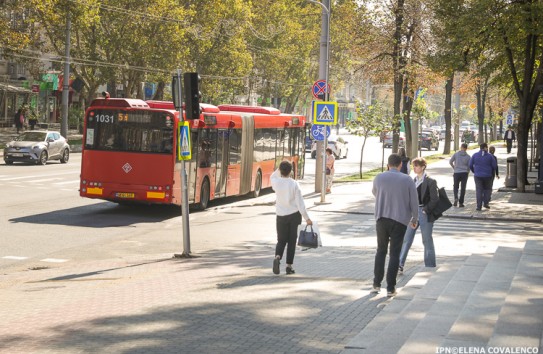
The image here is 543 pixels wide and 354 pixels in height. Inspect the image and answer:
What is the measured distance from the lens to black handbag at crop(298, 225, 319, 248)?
13.8 metres

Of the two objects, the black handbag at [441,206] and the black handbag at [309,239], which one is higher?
the black handbag at [441,206]

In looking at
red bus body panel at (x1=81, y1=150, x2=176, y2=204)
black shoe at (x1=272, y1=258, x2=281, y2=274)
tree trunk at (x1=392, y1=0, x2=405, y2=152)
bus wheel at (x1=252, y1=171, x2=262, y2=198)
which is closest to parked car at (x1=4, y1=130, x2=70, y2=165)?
bus wheel at (x1=252, y1=171, x2=262, y2=198)

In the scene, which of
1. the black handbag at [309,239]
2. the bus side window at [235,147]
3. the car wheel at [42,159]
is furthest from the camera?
the car wheel at [42,159]

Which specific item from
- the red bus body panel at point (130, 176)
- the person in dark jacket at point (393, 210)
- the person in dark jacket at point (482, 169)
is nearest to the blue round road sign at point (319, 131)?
the person in dark jacket at point (482, 169)

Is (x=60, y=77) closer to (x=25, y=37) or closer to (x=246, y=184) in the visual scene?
(x=25, y=37)

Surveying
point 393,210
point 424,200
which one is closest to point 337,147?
point 424,200

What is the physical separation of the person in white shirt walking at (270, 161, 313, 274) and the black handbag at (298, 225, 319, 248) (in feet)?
0.44

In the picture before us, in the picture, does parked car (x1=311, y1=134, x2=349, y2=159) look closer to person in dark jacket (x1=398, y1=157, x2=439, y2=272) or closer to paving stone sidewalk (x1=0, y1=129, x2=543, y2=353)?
paving stone sidewalk (x1=0, y1=129, x2=543, y2=353)

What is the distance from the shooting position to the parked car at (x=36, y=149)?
4141 cm

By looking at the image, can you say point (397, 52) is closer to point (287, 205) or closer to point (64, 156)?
point (64, 156)

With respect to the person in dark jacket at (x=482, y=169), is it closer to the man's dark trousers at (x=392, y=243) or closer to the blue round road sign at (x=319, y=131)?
the blue round road sign at (x=319, y=131)

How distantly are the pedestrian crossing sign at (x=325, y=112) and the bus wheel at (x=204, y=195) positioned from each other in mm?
4223

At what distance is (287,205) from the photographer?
13719 mm

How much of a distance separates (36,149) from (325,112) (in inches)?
706
